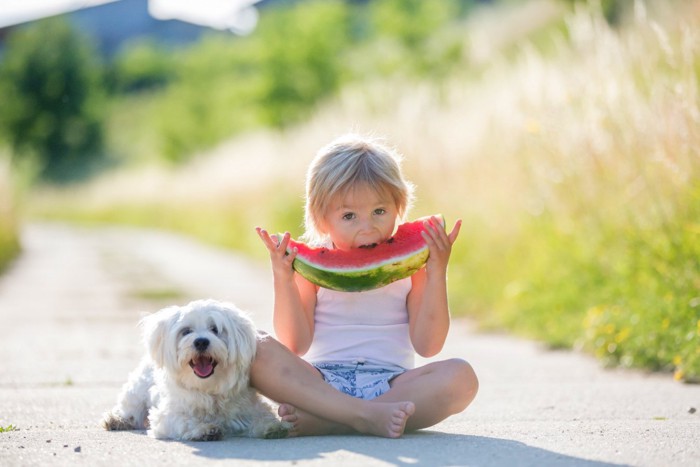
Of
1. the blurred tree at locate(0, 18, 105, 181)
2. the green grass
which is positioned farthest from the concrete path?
the blurred tree at locate(0, 18, 105, 181)

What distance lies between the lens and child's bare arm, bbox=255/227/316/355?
14.6ft

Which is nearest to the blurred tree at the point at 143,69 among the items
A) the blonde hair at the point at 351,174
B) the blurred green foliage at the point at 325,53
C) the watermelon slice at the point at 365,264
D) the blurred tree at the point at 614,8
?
the blurred green foliage at the point at 325,53

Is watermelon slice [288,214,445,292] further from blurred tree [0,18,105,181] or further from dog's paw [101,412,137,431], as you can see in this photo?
blurred tree [0,18,105,181]

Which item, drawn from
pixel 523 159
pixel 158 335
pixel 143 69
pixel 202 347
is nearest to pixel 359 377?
pixel 202 347

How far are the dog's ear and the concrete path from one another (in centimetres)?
34

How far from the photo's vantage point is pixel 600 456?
372cm

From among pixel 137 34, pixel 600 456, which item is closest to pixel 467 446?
pixel 600 456

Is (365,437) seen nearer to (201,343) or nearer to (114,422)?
(201,343)

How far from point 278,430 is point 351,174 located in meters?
1.09

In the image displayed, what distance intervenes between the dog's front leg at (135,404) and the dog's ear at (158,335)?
17.1 inches

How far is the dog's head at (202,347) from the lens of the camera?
13.2ft

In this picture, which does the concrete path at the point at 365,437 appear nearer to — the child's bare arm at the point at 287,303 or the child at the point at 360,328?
the child at the point at 360,328

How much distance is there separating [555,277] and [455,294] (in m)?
1.94

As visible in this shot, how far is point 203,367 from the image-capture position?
410 centimetres
